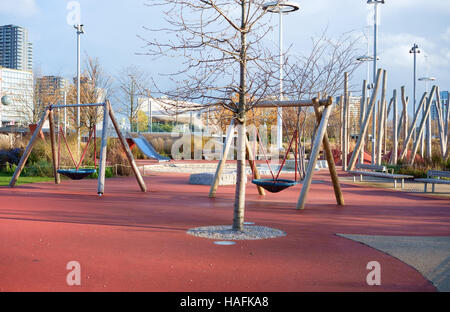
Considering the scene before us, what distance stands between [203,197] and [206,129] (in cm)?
3054

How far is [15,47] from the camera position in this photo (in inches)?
4791

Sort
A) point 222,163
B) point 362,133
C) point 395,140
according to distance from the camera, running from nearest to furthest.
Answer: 1. point 222,163
2. point 362,133
3. point 395,140

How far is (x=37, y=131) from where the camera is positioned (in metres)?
13.4

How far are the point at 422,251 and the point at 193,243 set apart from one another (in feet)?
9.39

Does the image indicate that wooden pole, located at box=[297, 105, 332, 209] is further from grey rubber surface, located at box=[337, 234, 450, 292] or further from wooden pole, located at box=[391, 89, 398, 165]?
wooden pole, located at box=[391, 89, 398, 165]

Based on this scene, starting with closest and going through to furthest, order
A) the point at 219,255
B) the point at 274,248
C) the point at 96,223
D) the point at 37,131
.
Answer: the point at 219,255
the point at 274,248
the point at 96,223
the point at 37,131

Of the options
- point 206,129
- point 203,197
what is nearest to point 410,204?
point 203,197

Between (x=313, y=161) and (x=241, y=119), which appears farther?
(x=313, y=161)

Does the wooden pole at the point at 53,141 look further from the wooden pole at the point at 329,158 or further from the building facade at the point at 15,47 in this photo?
the building facade at the point at 15,47

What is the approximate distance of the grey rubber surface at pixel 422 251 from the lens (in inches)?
191

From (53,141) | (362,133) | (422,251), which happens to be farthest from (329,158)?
(53,141)

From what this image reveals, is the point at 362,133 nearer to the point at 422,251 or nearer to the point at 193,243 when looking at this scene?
the point at 422,251
